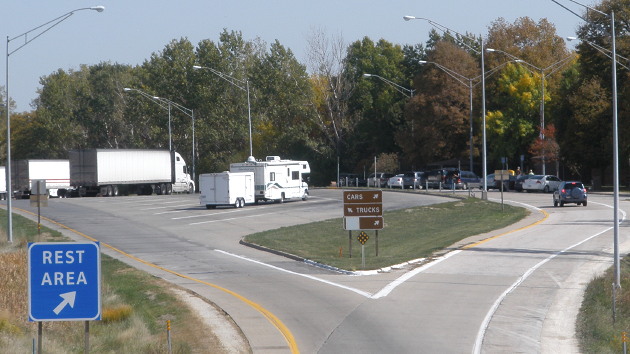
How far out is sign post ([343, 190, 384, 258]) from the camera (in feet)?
94.9

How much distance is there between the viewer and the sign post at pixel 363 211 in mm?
28922

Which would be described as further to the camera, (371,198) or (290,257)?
(290,257)

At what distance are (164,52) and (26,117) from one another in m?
37.9

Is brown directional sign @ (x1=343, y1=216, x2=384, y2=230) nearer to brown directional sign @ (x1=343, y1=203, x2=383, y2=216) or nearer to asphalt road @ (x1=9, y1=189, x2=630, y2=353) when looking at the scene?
brown directional sign @ (x1=343, y1=203, x2=383, y2=216)

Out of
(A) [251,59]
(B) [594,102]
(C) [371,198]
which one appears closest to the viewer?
(C) [371,198]

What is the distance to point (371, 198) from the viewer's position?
2895 centimetres

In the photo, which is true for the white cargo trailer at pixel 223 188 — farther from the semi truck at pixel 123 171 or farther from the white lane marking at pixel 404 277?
the white lane marking at pixel 404 277

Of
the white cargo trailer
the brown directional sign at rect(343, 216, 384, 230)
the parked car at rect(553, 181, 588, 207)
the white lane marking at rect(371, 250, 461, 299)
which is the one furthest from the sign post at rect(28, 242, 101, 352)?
the parked car at rect(553, 181, 588, 207)

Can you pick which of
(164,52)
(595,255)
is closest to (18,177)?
(164,52)

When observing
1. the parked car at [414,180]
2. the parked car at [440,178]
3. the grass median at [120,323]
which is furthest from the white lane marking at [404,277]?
the parked car at [414,180]

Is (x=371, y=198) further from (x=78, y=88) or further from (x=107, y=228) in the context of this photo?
(x=78, y=88)

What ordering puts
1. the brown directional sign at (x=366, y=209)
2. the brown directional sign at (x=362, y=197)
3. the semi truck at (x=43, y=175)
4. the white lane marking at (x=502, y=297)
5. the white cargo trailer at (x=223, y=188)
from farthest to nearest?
the semi truck at (x=43, y=175) → the white cargo trailer at (x=223, y=188) → the brown directional sign at (x=366, y=209) → the brown directional sign at (x=362, y=197) → the white lane marking at (x=502, y=297)

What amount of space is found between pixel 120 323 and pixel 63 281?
31.3ft

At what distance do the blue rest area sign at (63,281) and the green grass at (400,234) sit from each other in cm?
1783
